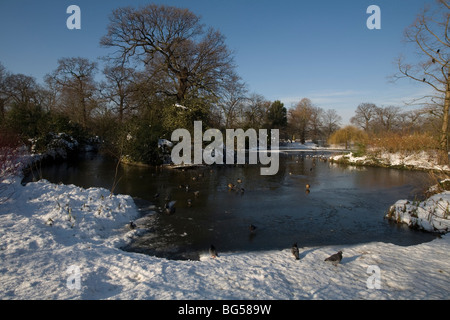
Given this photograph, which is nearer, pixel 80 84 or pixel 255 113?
pixel 80 84

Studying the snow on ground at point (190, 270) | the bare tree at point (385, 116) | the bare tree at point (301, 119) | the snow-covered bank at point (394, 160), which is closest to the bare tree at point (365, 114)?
the bare tree at point (385, 116)

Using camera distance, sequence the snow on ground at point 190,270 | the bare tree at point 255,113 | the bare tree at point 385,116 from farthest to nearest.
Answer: the bare tree at point 385,116
the bare tree at point 255,113
the snow on ground at point 190,270

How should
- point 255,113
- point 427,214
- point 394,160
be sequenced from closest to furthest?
point 427,214, point 394,160, point 255,113

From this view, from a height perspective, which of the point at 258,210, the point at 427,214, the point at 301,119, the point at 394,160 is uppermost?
the point at 301,119

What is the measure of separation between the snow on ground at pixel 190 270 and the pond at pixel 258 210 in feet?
2.42

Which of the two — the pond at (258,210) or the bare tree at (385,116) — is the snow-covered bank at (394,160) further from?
the bare tree at (385,116)

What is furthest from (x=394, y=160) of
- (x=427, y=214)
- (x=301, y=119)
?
(x=301, y=119)

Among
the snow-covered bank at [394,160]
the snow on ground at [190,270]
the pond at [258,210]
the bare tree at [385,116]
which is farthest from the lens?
the bare tree at [385,116]

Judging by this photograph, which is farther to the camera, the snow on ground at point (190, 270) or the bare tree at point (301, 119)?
the bare tree at point (301, 119)

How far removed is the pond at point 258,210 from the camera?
6977 millimetres

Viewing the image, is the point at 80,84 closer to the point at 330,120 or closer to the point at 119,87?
the point at 119,87

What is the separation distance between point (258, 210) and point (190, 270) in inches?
209

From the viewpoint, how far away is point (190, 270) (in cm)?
492
